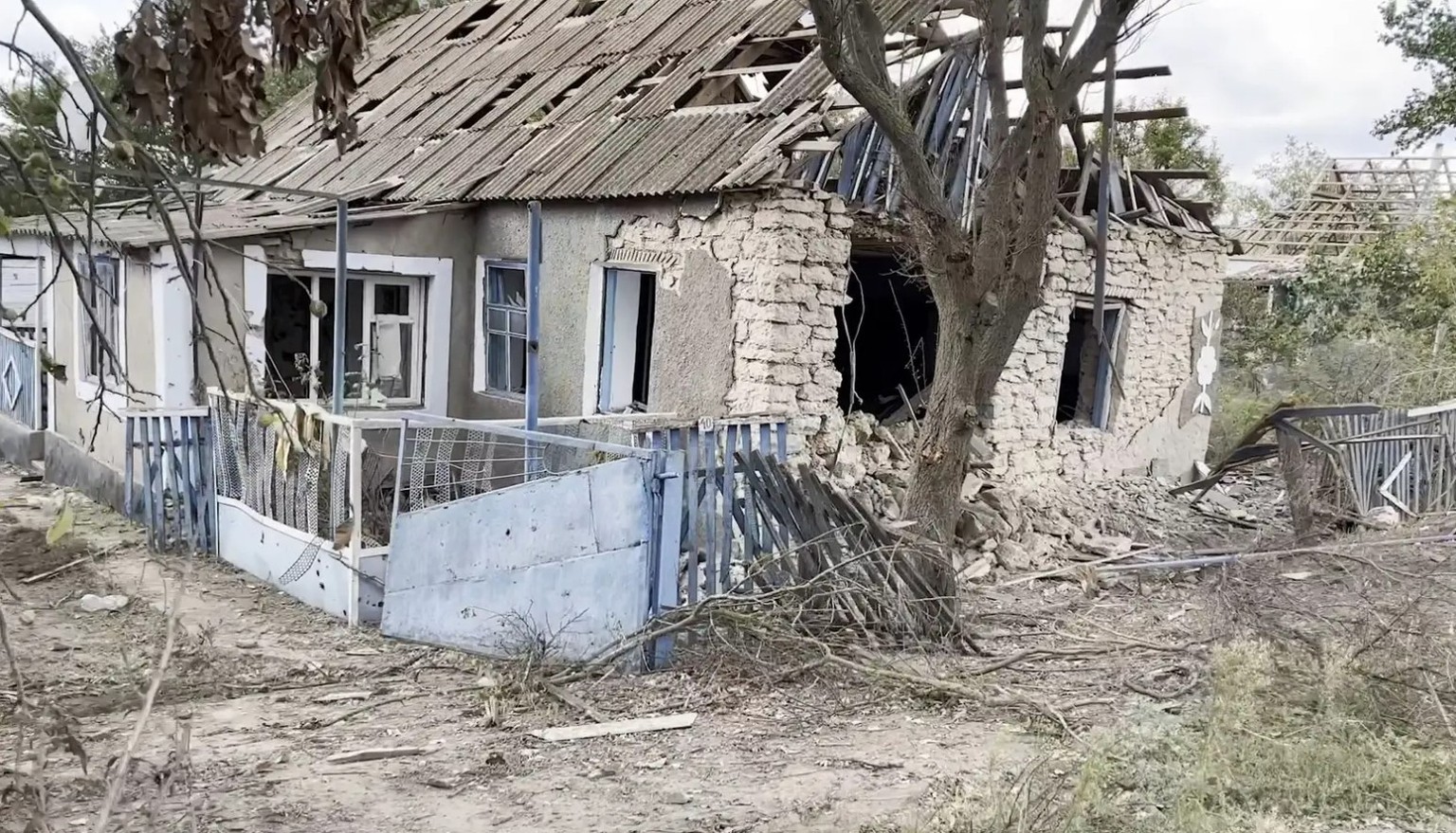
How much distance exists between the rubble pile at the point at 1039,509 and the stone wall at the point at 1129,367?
27 cm

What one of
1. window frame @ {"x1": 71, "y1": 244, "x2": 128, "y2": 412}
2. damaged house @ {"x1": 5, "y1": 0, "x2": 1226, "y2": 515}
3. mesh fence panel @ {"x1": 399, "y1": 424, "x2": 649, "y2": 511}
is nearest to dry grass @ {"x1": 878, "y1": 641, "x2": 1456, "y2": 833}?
mesh fence panel @ {"x1": 399, "y1": 424, "x2": 649, "y2": 511}

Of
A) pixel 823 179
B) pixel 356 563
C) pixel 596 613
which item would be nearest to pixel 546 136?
pixel 823 179

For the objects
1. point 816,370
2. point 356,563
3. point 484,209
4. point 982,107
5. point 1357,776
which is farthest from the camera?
point 484,209

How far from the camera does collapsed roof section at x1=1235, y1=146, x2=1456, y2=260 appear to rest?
808 inches

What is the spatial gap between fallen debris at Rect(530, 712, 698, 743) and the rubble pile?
2786 millimetres

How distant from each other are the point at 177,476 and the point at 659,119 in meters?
4.77

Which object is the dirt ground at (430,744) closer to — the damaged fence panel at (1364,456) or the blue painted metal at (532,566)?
the blue painted metal at (532,566)

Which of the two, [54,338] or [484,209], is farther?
[54,338]

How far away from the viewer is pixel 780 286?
26.9ft

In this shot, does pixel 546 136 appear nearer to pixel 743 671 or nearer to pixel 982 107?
pixel 982 107

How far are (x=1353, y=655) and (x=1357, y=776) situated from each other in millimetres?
1077

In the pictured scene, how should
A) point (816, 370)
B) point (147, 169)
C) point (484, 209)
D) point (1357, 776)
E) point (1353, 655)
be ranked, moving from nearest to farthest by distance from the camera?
point (147, 169), point (1357, 776), point (1353, 655), point (816, 370), point (484, 209)

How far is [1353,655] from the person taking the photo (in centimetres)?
521

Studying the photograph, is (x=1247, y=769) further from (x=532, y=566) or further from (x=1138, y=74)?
(x=1138, y=74)
